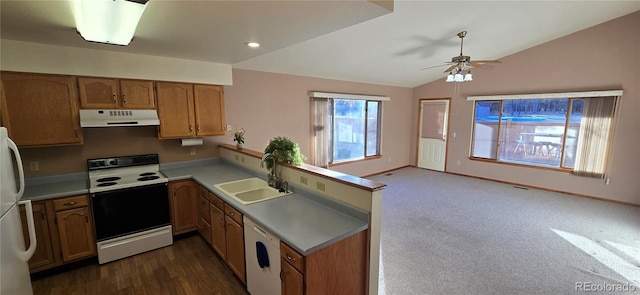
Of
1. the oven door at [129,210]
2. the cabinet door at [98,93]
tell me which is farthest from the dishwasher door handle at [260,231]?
the cabinet door at [98,93]

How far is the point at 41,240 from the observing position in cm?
246

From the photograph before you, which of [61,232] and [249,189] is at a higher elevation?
[249,189]

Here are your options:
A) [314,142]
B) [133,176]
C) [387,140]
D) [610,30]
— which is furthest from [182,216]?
[610,30]

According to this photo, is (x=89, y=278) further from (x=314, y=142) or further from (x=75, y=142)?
(x=314, y=142)

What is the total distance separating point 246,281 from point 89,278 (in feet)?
5.38

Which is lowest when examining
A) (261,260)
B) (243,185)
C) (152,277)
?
(152,277)

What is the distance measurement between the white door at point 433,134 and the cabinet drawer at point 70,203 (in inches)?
286

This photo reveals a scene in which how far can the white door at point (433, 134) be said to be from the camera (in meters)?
7.05

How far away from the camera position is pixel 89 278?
256 cm

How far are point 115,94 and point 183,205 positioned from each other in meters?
1.46

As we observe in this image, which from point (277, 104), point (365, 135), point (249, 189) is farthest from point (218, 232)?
point (365, 135)

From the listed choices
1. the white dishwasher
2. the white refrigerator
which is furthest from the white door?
the white refrigerator

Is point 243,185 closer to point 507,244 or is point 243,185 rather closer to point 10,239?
point 10,239

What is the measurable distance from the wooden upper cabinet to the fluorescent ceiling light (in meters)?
1.07
